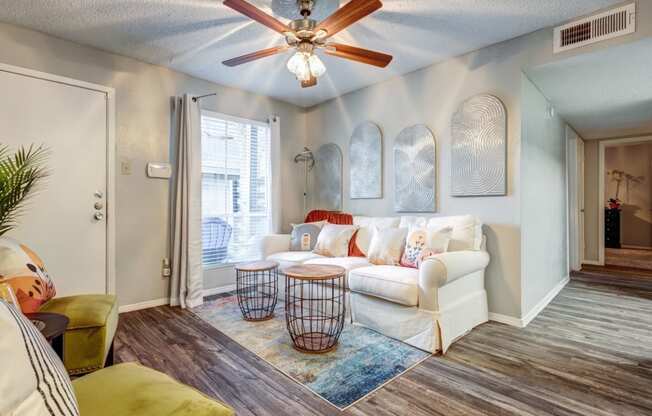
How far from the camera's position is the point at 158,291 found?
11.0 feet

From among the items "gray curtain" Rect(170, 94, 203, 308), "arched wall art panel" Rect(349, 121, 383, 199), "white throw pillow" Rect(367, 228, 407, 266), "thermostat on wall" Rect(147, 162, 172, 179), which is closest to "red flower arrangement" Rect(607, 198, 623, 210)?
"arched wall art panel" Rect(349, 121, 383, 199)

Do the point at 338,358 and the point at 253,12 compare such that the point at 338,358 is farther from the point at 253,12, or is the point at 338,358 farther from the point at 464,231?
the point at 253,12

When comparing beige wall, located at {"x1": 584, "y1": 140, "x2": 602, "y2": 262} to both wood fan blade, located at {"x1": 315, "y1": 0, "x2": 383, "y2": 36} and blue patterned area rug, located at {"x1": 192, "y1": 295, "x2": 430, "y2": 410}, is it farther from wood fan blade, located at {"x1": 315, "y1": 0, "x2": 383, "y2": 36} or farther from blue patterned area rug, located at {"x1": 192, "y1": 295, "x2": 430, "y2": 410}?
wood fan blade, located at {"x1": 315, "y1": 0, "x2": 383, "y2": 36}

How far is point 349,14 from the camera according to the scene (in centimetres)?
183

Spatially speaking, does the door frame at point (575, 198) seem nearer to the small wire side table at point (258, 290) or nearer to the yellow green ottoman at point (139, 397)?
the small wire side table at point (258, 290)

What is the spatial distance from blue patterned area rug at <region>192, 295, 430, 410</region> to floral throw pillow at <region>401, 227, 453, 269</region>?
2.18ft

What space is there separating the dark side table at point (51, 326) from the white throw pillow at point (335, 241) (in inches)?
88.4

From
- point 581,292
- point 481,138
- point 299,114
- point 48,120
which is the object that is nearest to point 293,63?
point 481,138

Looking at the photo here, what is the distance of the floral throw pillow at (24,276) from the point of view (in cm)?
161

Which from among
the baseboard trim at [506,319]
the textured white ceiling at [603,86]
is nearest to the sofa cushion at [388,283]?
the baseboard trim at [506,319]

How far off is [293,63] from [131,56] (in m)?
1.96

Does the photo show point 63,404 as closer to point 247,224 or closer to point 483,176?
point 483,176

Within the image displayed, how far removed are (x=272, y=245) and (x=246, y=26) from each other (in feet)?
7.12

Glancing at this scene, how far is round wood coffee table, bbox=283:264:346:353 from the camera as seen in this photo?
2328 mm
